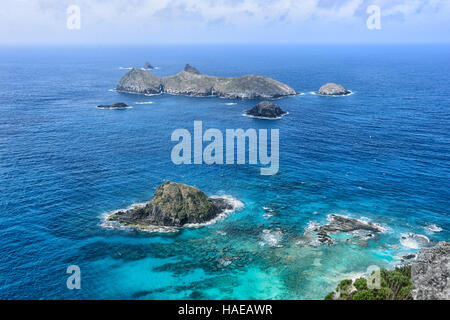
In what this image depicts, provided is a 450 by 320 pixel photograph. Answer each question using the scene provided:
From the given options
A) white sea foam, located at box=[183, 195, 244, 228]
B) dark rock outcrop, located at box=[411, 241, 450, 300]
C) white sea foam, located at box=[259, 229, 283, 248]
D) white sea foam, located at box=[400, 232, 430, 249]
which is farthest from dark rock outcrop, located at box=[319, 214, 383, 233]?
white sea foam, located at box=[183, 195, 244, 228]

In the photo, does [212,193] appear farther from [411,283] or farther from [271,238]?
[411,283]

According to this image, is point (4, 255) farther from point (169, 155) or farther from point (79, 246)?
point (169, 155)

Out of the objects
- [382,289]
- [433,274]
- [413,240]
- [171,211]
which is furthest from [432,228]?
[171,211]

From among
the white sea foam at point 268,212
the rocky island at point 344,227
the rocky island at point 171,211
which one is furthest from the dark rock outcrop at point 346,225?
the rocky island at point 171,211

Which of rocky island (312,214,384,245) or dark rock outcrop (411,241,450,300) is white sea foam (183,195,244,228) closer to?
rocky island (312,214,384,245)

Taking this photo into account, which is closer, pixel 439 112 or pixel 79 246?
pixel 79 246

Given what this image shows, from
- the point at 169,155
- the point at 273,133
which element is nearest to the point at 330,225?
the point at 169,155
